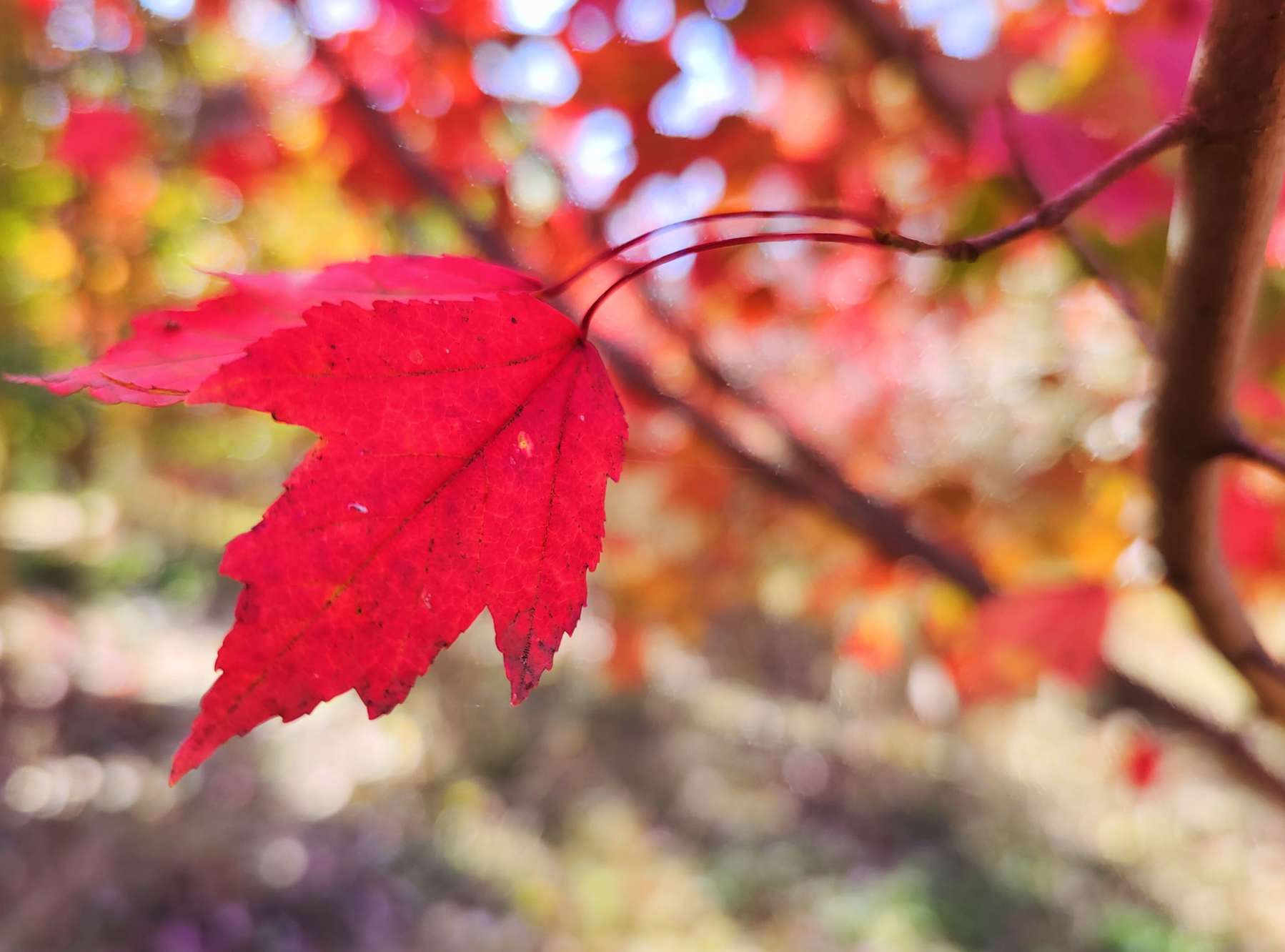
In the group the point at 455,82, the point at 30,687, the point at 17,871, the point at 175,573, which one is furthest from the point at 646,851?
the point at 175,573

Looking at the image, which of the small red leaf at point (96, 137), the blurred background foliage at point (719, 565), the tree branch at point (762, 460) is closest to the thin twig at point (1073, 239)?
the blurred background foliage at point (719, 565)

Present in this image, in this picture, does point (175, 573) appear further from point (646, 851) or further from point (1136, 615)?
point (1136, 615)

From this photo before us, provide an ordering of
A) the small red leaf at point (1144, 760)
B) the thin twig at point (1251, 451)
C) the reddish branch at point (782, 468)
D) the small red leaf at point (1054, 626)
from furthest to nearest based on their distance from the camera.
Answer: the small red leaf at point (1144, 760), the reddish branch at point (782, 468), the small red leaf at point (1054, 626), the thin twig at point (1251, 451)

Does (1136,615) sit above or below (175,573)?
above

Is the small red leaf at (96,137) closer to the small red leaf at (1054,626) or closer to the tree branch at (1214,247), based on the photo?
the small red leaf at (1054,626)

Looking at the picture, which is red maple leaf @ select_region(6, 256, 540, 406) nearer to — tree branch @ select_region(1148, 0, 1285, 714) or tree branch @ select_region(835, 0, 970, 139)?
tree branch @ select_region(1148, 0, 1285, 714)
